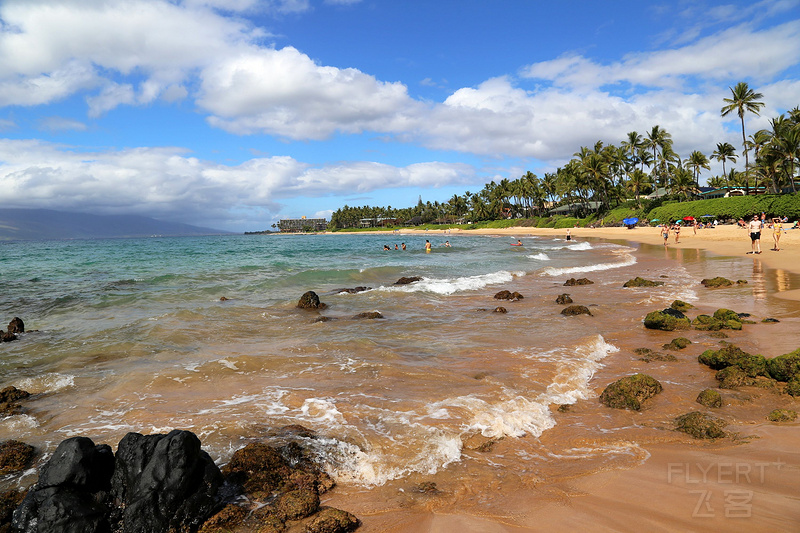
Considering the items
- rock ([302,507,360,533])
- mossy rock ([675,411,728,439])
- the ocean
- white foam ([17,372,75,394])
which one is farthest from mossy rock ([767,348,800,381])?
white foam ([17,372,75,394])

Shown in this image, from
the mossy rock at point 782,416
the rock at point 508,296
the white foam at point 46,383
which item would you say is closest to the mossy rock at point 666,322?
the mossy rock at point 782,416

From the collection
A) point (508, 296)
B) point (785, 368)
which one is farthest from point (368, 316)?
point (785, 368)

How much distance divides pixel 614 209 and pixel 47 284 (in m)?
86.3

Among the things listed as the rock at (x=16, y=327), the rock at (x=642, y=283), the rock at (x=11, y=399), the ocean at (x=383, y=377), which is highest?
the rock at (x=16, y=327)

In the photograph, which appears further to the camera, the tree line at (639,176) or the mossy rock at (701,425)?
the tree line at (639,176)

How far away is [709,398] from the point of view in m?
5.79

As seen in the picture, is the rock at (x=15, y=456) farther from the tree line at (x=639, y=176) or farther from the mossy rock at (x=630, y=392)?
the tree line at (x=639, y=176)

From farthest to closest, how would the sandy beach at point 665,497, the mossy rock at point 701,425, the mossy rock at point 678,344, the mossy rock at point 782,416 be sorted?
the mossy rock at point 678,344, the mossy rock at point 782,416, the mossy rock at point 701,425, the sandy beach at point 665,497

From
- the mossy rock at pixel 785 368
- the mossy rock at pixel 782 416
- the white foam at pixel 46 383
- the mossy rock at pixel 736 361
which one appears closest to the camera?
the mossy rock at pixel 782 416

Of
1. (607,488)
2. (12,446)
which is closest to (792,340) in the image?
(607,488)

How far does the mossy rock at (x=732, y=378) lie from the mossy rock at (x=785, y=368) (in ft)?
1.06

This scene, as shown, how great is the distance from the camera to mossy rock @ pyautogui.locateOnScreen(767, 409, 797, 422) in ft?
16.8

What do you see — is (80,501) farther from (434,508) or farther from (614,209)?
(614,209)

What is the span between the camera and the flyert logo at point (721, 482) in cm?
350
